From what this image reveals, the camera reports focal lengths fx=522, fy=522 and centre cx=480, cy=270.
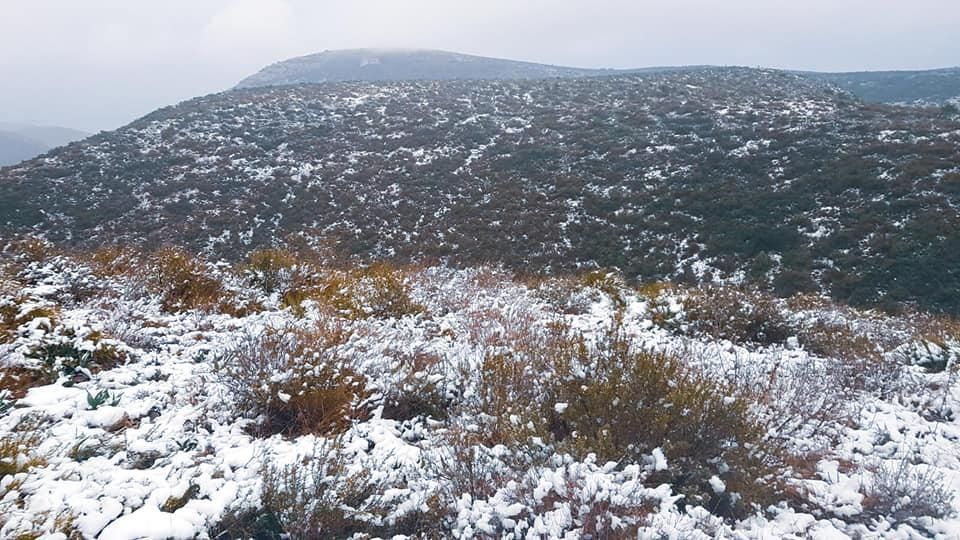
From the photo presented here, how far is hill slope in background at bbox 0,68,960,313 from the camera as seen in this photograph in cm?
1462

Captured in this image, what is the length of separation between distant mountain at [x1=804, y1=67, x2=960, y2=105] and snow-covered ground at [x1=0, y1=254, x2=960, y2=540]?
50.6 meters

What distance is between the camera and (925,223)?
14.0m

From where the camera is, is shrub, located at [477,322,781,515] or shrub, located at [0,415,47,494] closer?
shrub, located at [0,415,47,494]

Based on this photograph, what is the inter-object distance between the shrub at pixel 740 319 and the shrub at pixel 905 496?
3237 mm

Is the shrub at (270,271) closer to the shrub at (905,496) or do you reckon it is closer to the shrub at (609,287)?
the shrub at (609,287)

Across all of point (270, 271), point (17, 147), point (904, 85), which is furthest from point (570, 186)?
point (17, 147)

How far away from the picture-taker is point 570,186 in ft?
69.2

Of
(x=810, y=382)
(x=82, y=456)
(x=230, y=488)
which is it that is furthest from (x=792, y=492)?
(x=82, y=456)

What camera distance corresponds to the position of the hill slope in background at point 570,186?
1462 centimetres

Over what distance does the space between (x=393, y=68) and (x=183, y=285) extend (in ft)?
272

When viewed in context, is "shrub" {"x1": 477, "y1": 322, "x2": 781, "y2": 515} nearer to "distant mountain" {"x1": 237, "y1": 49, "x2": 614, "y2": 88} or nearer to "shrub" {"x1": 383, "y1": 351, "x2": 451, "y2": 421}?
"shrub" {"x1": 383, "y1": 351, "x2": 451, "y2": 421}

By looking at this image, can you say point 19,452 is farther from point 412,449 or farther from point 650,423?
point 650,423

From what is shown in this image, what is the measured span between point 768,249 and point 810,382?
479 inches

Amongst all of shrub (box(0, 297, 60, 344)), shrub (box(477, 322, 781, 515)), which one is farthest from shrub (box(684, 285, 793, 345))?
shrub (box(0, 297, 60, 344))
